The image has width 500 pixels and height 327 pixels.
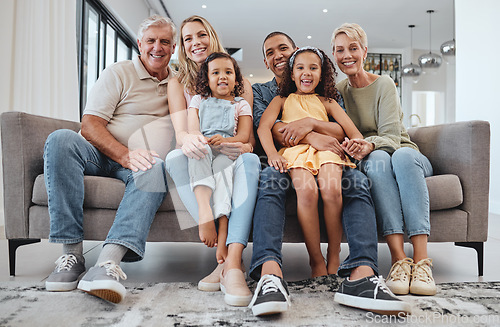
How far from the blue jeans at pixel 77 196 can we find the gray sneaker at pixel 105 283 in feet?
0.38

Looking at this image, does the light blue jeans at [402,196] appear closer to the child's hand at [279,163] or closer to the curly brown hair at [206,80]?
the child's hand at [279,163]

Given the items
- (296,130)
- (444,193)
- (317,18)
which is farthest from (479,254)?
(317,18)

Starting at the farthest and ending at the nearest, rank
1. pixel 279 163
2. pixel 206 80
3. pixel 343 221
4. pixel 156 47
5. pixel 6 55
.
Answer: pixel 6 55 → pixel 156 47 → pixel 206 80 → pixel 279 163 → pixel 343 221

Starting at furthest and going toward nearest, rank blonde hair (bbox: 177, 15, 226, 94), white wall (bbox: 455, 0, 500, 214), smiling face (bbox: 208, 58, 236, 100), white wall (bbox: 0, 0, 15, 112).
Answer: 1. white wall (bbox: 455, 0, 500, 214)
2. white wall (bbox: 0, 0, 15, 112)
3. blonde hair (bbox: 177, 15, 226, 94)
4. smiling face (bbox: 208, 58, 236, 100)

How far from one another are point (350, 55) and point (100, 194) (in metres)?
1.27

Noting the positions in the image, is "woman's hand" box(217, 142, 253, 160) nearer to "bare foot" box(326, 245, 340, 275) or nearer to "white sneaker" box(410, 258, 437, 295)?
"bare foot" box(326, 245, 340, 275)

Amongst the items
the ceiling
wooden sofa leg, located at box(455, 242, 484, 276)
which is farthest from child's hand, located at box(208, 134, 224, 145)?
the ceiling

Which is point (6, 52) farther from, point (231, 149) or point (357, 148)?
point (357, 148)

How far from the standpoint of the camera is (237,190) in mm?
1385

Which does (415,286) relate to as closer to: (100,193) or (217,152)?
(217,152)

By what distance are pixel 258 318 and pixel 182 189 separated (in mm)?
559

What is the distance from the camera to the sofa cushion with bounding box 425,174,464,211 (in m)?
1.52

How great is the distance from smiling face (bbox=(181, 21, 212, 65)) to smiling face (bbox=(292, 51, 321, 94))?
1.44 feet

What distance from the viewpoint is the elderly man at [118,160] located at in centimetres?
131
